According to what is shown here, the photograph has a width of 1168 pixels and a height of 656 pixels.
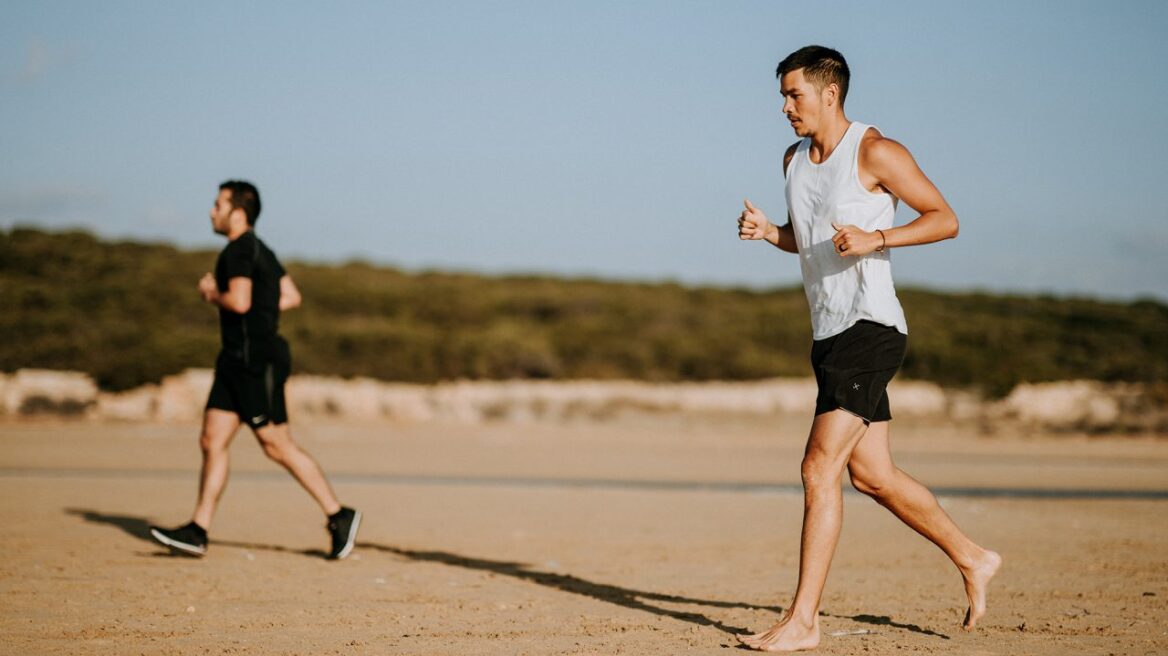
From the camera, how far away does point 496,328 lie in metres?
35.1

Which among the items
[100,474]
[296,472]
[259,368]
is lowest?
[100,474]

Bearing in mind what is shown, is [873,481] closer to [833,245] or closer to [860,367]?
[860,367]

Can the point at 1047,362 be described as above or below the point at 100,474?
above

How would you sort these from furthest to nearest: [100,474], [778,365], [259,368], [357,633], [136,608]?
[778,365], [100,474], [259,368], [136,608], [357,633]

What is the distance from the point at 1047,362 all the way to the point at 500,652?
93.0ft

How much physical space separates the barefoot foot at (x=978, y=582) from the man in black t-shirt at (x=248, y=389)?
3.60m

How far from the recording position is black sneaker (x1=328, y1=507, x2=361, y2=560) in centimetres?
733

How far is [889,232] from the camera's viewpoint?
4699mm

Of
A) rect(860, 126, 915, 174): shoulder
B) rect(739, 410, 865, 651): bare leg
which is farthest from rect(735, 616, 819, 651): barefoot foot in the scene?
rect(860, 126, 915, 174): shoulder

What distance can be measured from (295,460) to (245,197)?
161 centimetres

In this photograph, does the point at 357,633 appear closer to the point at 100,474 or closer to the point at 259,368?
the point at 259,368

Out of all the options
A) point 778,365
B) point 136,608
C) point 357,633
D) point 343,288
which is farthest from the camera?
point 343,288

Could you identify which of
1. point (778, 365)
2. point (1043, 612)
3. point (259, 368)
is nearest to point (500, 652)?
point (1043, 612)

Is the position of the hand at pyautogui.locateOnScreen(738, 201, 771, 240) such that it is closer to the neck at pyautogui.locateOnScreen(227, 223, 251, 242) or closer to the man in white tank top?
the man in white tank top
